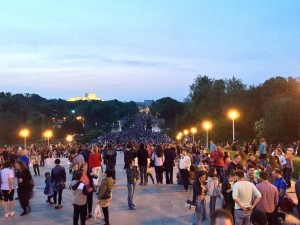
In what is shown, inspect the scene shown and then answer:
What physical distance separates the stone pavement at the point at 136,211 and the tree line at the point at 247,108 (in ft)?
106

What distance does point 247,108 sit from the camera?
6059 centimetres

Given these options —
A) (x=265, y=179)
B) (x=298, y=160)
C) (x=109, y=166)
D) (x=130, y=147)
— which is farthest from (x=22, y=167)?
(x=298, y=160)

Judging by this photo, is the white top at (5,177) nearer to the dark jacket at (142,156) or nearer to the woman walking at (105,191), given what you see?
the woman walking at (105,191)

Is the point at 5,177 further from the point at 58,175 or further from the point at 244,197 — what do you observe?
the point at 244,197

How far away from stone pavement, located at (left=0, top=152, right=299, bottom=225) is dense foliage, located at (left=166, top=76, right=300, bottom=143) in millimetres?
32104

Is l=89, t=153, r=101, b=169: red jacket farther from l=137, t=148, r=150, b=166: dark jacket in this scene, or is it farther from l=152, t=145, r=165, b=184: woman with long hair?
l=152, t=145, r=165, b=184: woman with long hair

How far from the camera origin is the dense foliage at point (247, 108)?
46500mm

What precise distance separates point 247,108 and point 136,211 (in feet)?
164

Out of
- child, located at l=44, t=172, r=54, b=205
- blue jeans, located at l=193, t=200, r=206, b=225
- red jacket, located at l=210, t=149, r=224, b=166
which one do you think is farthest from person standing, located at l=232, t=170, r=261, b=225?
red jacket, located at l=210, t=149, r=224, b=166

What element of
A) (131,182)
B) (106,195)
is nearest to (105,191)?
(106,195)

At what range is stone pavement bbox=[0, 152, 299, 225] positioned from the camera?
11563 mm

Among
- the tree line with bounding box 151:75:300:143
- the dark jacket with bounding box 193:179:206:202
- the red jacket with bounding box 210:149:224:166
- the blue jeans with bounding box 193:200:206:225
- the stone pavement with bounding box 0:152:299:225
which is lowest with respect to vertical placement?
the stone pavement with bounding box 0:152:299:225

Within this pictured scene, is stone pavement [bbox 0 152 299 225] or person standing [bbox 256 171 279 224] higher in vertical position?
person standing [bbox 256 171 279 224]

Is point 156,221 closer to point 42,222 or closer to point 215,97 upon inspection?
point 42,222
